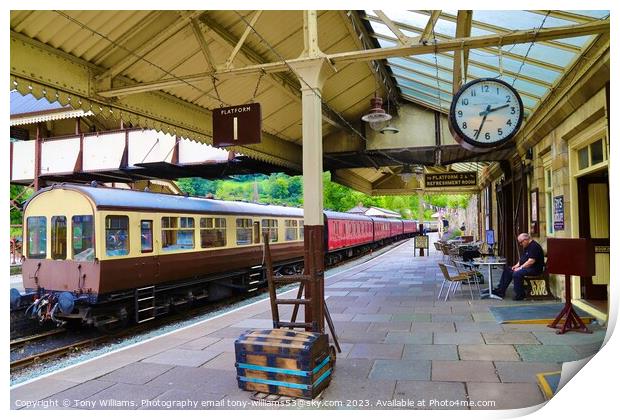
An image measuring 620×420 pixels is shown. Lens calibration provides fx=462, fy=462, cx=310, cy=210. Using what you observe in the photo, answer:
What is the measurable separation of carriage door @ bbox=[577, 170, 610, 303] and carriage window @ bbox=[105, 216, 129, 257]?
7.87 metres

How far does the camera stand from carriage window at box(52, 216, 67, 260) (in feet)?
27.2

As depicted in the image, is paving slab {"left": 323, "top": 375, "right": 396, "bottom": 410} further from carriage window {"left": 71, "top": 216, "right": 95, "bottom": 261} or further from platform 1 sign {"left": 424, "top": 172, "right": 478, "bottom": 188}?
platform 1 sign {"left": 424, "top": 172, "right": 478, "bottom": 188}

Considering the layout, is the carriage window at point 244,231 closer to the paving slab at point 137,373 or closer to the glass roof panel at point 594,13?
the paving slab at point 137,373

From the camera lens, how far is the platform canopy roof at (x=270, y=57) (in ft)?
18.4

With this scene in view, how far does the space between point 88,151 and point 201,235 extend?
5.52 m

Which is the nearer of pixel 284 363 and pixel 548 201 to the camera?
pixel 284 363

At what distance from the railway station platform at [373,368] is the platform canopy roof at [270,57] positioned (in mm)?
3503

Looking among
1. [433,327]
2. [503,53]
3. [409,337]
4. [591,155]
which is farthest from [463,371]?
[503,53]

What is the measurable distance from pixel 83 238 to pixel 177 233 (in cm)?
219

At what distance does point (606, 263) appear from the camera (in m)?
7.57

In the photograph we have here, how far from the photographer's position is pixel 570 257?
6199 millimetres

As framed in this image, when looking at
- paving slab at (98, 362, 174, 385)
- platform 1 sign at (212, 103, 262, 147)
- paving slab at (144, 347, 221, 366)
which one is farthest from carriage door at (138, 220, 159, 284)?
paving slab at (98, 362, 174, 385)

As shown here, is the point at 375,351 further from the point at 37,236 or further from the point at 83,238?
the point at 37,236

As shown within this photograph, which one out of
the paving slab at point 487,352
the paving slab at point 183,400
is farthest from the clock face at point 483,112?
the paving slab at point 183,400
